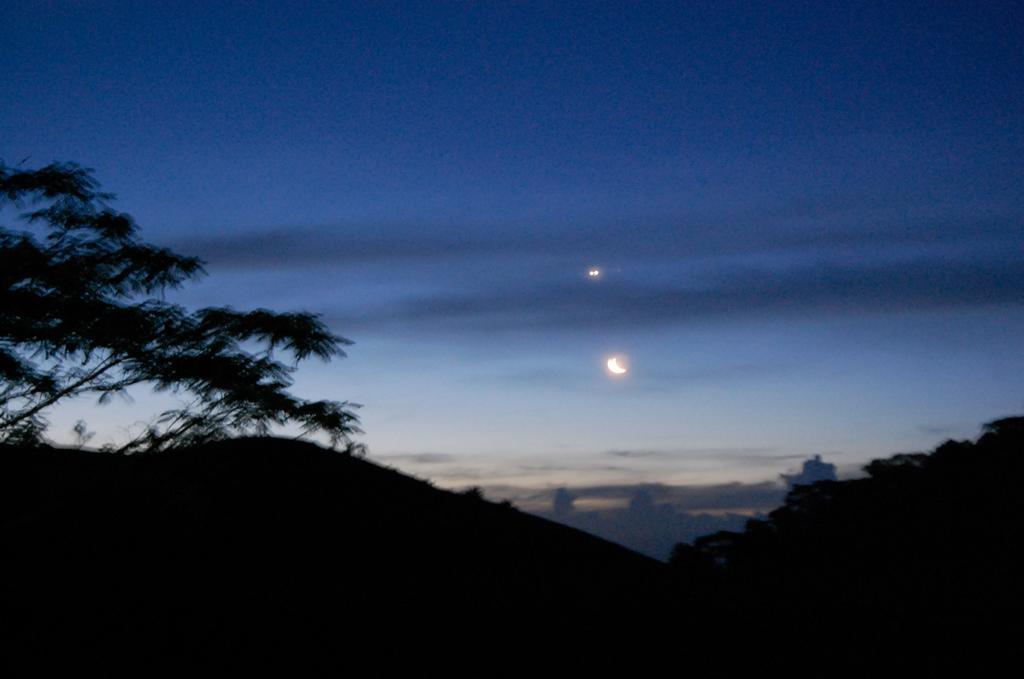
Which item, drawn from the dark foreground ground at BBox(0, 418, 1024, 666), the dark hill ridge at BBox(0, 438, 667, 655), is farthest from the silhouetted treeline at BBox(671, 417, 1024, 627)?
the dark hill ridge at BBox(0, 438, 667, 655)

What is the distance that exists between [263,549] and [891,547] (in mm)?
11765

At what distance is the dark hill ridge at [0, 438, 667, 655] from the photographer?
10117 millimetres

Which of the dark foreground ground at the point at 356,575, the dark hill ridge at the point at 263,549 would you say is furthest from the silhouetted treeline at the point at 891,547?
the dark hill ridge at the point at 263,549

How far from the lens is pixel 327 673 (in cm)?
905

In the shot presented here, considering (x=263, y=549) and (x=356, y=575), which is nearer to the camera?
(x=356, y=575)

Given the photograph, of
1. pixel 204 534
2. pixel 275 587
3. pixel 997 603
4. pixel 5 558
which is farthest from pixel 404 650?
pixel 997 603

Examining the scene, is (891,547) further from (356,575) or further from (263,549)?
(263,549)

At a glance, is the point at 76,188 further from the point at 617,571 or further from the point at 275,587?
the point at 617,571

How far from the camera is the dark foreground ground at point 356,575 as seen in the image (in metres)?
9.88

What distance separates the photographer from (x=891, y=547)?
16.9m

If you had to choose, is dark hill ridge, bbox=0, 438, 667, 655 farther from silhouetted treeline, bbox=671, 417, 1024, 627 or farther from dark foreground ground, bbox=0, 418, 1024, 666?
silhouetted treeline, bbox=671, 417, 1024, 627

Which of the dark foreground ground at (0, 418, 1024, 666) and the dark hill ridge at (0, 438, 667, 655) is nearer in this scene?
the dark foreground ground at (0, 418, 1024, 666)

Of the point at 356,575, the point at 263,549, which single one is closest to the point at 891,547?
the point at 356,575

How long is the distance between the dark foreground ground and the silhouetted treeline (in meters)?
0.07
